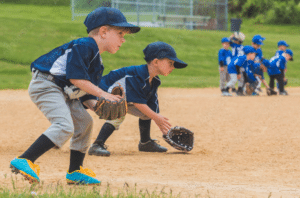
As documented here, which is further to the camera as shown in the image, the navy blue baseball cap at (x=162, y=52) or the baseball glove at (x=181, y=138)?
the baseball glove at (x=181, y=138)

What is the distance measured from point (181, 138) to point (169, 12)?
22073mm

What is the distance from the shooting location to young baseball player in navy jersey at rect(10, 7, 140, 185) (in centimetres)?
272

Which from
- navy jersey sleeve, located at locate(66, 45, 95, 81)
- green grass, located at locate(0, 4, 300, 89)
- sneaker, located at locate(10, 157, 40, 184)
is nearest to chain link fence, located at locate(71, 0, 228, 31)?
green grass, located at locate(0, 4, 300, 89)

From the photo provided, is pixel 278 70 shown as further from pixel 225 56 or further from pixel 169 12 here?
pixel 169 12

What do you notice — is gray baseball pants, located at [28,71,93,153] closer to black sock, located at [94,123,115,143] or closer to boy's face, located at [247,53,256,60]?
black sock, located at [94,123,115,143]

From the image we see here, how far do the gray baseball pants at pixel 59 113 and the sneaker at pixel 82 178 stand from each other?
160 millimetres

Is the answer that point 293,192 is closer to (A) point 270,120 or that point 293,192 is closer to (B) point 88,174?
(B) point 88,174

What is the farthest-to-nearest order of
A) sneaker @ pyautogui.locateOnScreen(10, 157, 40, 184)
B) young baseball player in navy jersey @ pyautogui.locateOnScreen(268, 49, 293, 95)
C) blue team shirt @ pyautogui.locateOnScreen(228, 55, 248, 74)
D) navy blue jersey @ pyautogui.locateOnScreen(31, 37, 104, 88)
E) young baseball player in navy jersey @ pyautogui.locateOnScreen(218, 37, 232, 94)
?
1. young baseball player in navy jersey @ pyautogui.locateOnScreen(218, 37, 232, 94)
2. young baseball player in navy jersey @ pyautogui.locateOnScreen(268, 49, 293, 95)
3. blue team shirt @ pyautogui.locateOnScreen(228, 55, 248, 74)
4. navy blue jersey @ pyautogui.locateOnScreen(31, 37, 104, 88)
5. sneaker @ pyautogui.locateOnScreen(10, 157, 40, 184)

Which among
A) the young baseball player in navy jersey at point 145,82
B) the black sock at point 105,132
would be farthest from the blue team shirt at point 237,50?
the black sock at point 105,132

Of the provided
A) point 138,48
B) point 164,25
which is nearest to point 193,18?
point 164,25

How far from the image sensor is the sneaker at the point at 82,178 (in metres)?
3.02

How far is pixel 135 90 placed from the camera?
416cm

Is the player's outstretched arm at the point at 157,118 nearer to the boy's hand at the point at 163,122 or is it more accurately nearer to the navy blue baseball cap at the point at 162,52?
the boy's hand at the point at 163,122

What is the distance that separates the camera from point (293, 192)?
281 cm
